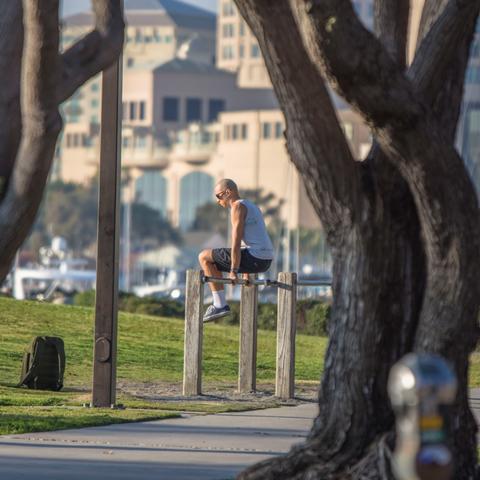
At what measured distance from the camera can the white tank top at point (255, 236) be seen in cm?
1487

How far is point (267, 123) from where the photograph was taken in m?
175

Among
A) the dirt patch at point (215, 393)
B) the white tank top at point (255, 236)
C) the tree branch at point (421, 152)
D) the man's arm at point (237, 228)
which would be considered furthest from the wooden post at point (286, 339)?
the tree branch at point (421, 152)

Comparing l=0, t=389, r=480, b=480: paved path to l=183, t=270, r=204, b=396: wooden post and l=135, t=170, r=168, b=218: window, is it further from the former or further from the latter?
l=135, t=170, r=168, b=218: window

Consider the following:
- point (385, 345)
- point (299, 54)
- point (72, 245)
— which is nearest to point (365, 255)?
point (385, 345)

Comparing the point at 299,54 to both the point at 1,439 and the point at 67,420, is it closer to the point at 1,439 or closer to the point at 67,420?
the point at 1,439

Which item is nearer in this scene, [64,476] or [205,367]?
[64,476]

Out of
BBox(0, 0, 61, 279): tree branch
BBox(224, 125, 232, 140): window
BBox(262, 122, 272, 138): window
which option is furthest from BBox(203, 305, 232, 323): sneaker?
BBox(224, 125, 232, 140): window

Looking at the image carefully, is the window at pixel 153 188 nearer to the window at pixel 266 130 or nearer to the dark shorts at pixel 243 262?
Result: the window at pixel 266 130

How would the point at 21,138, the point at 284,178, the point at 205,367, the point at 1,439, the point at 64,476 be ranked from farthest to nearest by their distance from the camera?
the point at 284,178 < the point at 205,367 < the point at 1,439 < the point at 21,138 < the point at 64,476

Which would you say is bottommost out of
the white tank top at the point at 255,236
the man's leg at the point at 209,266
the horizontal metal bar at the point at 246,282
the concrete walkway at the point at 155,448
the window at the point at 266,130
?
the concrete walkway at the point at 155,448

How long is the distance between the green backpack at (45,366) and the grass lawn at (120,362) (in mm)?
176

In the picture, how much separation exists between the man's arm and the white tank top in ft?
0.31

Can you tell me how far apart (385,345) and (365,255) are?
432 millimetres

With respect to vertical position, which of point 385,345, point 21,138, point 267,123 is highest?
point 267,123
